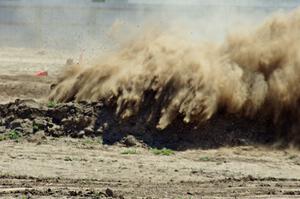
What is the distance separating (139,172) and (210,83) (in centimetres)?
266

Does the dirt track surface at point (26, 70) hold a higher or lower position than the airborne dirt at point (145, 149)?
lower

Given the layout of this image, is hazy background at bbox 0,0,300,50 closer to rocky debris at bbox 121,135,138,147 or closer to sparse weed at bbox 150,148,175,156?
rocky debris at bbox 121,135,138,147

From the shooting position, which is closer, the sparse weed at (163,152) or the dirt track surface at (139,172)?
the dirt track surface at (139,172)

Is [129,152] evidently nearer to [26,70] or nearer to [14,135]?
[14,135]

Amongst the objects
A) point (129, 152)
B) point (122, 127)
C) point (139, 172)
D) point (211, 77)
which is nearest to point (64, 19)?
point (122, 127)

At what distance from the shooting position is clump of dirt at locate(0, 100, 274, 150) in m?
12.1

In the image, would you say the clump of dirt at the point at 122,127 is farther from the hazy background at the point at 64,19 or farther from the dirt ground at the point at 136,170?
the hazy background at the point at 64,19

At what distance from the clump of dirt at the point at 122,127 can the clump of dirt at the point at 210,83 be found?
0.13 ft

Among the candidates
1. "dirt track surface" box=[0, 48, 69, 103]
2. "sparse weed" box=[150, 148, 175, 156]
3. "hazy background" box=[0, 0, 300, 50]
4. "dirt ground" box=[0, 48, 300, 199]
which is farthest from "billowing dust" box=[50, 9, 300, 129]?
"hazy background" box=[0, 0, 300, 50]

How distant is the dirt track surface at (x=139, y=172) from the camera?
352 inches

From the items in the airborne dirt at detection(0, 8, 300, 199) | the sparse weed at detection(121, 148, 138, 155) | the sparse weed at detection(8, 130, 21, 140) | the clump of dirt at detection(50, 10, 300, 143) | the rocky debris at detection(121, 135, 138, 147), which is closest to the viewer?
the airborne dirt at detection(0, 8, 300, 199)

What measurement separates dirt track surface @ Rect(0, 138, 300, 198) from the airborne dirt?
13mm

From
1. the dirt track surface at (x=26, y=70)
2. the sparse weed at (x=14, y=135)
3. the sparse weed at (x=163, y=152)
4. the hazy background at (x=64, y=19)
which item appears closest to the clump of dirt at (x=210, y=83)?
the sparse weed at (x=163, y=152)

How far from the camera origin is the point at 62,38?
36188mm
